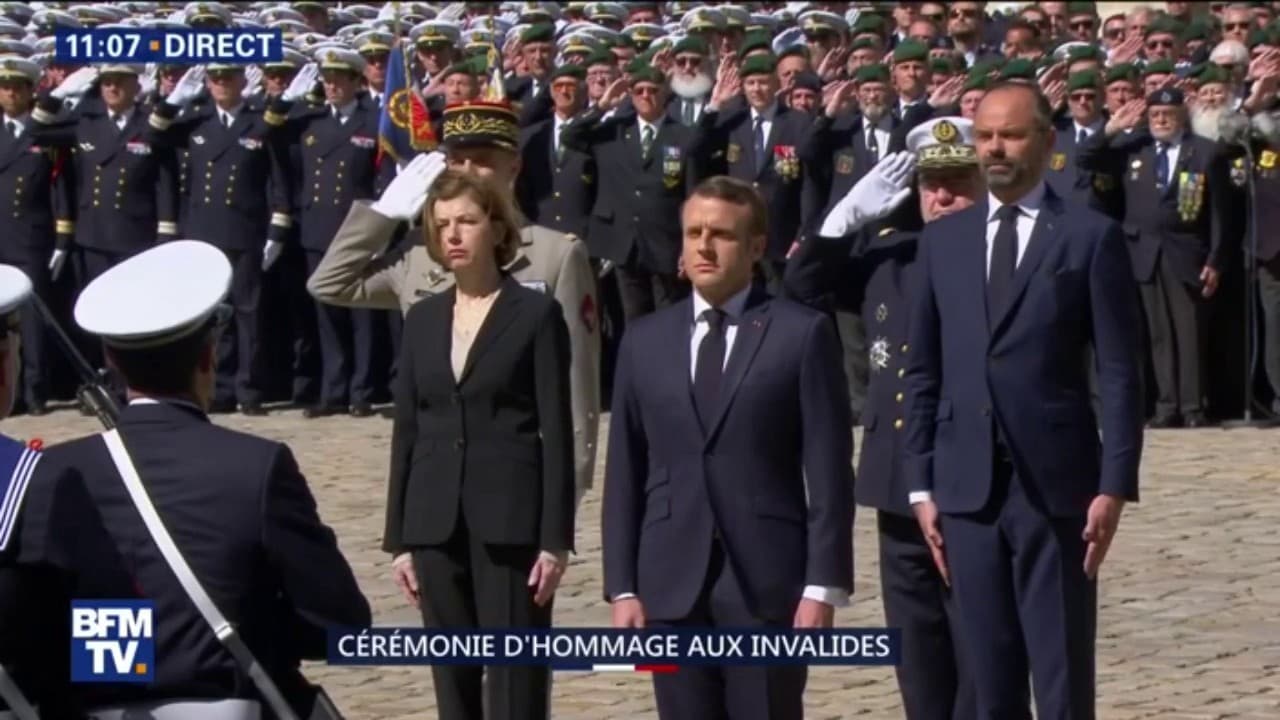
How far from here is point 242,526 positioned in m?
5.74

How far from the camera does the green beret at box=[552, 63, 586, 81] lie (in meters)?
19.1

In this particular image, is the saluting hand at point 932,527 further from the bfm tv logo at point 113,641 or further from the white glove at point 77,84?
the white glove at point 77,84

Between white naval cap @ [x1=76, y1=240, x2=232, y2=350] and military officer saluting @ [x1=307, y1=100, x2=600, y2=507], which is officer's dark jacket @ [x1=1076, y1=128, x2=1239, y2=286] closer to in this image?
military officer saluting @ [x1=307, y1=100, x2=600, y2=507]

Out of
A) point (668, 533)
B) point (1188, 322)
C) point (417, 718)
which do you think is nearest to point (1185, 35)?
point (1188, 322)

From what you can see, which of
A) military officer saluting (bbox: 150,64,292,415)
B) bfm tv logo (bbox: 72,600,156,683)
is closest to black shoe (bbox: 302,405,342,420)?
military officer saluting (bbox: 150,64,292,415)

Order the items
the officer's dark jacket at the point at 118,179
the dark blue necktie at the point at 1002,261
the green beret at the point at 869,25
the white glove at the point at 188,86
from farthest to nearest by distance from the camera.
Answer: the green beret at the point at 869,25 < the white glove at the point at 188,86 < the officer's dark jacket at the point at 118,179 < the dark blue necktie at the point at 1002,261

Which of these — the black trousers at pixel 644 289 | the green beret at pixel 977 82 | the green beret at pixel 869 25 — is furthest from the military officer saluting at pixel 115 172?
the green beret at pixel 977 82

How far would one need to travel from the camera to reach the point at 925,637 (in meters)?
8.55

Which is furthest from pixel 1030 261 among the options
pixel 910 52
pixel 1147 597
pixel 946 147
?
pixel 910 52

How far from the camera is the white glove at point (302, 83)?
20.3 m

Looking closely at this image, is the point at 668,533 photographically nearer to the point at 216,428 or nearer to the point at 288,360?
the point at 216,428

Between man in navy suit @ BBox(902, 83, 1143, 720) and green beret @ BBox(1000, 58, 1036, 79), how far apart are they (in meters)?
9.28

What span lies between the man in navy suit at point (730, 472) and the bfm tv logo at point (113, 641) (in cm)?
187

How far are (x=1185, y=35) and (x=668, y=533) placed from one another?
13.1 metres
